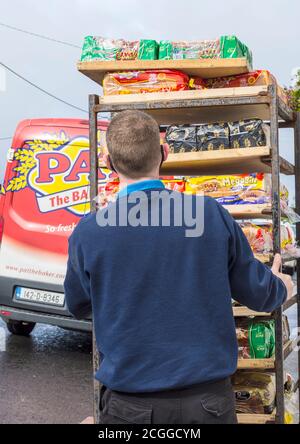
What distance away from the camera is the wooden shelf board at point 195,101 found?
334 centimetres

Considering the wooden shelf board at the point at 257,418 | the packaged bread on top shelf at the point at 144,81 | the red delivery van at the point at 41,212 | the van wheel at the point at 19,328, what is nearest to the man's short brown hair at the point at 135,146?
the packaged bread on top shelf at the point at 144,81

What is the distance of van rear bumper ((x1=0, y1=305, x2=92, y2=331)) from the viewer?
6.46 meters

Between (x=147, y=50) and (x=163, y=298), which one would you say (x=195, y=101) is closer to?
(x=147, y=50)

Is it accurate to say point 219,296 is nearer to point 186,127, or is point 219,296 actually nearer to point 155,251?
point 155,251

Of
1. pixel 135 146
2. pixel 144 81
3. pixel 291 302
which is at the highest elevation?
pixel 144 81

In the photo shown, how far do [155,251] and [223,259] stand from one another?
0.80 feet

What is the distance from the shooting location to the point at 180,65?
3510mm

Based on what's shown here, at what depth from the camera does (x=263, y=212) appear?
3.41 m

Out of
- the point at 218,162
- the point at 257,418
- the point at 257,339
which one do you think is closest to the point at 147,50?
the point at 218,162

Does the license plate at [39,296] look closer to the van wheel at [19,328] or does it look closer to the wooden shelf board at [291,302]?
the van wheel at [19,328]

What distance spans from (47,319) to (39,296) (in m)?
0.27

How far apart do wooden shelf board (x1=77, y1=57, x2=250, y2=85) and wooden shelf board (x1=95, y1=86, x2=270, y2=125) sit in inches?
6.5

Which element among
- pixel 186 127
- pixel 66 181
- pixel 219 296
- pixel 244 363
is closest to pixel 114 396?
pixel 219 296

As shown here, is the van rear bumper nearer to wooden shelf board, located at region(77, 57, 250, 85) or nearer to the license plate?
the license plate
